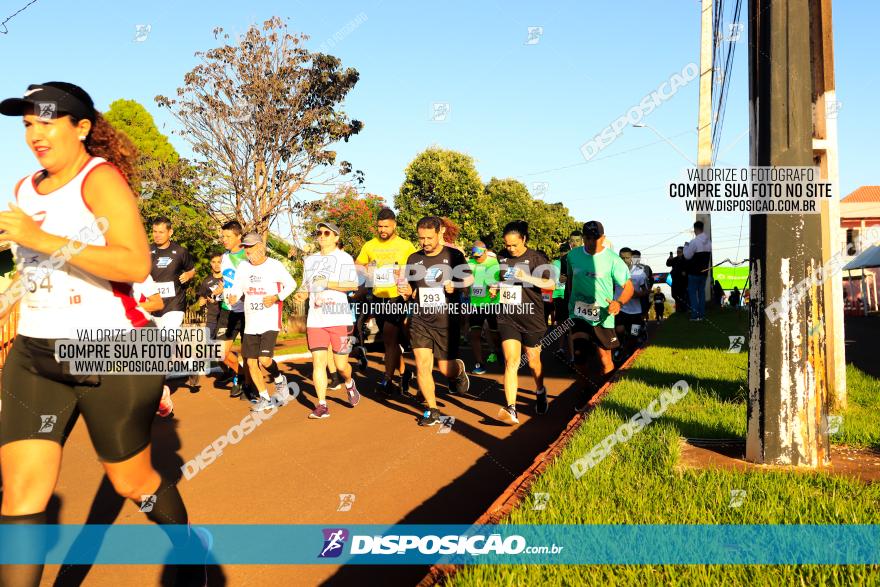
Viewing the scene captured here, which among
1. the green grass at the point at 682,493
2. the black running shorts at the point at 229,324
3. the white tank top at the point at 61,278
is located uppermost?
the white tank top at the point at 61,278

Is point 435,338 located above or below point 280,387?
above

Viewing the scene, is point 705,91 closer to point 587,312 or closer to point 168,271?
point 587,312

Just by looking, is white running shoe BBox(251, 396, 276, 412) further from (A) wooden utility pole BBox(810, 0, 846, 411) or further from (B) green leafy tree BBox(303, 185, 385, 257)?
(B) green leafy tree BBox(303, 185, 385, 257)

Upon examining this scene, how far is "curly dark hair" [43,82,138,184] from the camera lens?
299 cm

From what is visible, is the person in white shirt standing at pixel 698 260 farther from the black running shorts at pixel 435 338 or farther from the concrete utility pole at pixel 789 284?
the concrete utility pole at pixel 789 284

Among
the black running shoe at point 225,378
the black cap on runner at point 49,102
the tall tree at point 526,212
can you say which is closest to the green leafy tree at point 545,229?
the tall tree at point 526,212

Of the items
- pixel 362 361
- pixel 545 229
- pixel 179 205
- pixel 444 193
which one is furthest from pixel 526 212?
pixel 362 361

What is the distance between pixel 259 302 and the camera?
8.87 metres

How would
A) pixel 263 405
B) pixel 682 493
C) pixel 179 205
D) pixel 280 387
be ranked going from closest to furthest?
pixel 682 493, pixel 263 405, pixel 280 387, pixel 179 205

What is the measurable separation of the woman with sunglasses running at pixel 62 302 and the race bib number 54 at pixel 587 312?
624cm

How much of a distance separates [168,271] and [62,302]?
6755 mm

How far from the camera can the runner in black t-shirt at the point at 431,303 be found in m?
7.94

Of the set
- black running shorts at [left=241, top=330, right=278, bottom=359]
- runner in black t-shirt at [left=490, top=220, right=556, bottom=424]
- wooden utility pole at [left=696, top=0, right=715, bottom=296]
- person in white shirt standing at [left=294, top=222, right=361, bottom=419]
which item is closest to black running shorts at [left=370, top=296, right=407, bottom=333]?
person in white shirt standing at [left=294, top=222, right=361, bottom=419]

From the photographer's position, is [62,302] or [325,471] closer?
[62,302]
